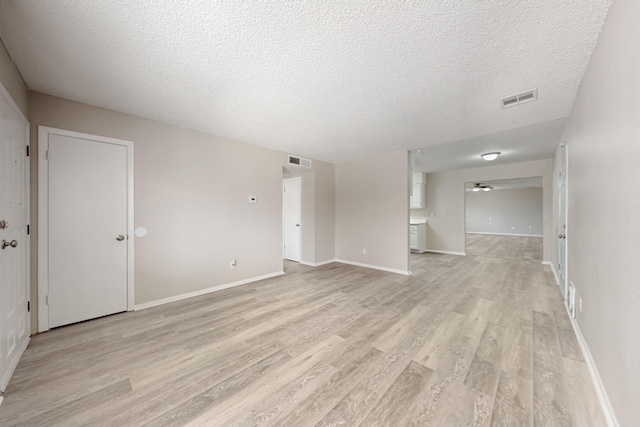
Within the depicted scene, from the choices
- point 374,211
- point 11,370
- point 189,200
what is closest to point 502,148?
point 374,211

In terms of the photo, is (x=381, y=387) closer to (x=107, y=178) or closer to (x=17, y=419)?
(x=17, y=419)

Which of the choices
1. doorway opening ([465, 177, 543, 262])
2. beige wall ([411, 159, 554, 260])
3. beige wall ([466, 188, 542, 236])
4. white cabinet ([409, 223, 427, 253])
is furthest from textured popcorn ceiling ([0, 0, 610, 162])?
beige wall ([466, 188, 542, 236])

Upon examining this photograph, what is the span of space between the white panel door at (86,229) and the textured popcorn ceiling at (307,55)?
2.08 ft

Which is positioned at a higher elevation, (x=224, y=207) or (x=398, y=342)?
(x=224, y=207)

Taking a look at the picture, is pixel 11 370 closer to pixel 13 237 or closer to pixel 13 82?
pixel 13 237

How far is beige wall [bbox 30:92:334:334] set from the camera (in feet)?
8.93

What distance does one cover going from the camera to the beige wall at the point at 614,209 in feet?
3.56

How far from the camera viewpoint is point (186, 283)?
3303 millimetres

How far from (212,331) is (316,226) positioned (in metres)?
3.23

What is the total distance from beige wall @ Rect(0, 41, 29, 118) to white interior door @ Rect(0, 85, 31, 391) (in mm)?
103

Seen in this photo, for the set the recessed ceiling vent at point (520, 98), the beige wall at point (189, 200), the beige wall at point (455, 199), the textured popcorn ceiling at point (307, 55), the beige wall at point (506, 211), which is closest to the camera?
the textured popcorn ceiling at point (307, 55)

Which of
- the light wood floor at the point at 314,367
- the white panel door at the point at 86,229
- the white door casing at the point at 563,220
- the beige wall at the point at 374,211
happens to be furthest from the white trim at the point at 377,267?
the white panel door at the point at 86,229

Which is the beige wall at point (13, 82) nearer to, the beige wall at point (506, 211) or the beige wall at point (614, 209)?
the beige wall at point (614, 209)

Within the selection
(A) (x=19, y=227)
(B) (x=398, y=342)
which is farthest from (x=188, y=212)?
(B) (x=398, y=342)
